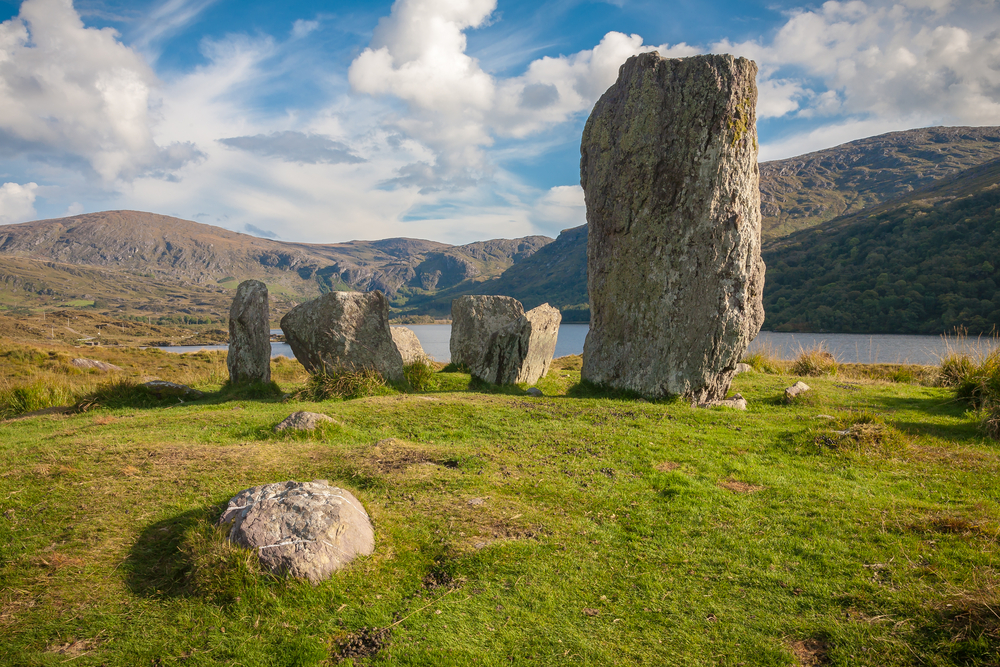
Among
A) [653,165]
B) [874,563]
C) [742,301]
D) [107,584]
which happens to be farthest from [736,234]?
[107,584]

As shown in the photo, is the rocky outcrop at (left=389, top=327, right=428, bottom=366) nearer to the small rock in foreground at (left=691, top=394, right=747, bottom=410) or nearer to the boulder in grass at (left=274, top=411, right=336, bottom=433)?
the boulder in grass at (left=274, top=411, right=336, bottom=433)

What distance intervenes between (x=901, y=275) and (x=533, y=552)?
92363mm

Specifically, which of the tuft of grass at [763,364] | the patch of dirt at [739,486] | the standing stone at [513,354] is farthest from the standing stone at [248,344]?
the tuft of grass at [763,364]

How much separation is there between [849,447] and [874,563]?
3765 millimetres

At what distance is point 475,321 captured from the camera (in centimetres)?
2008

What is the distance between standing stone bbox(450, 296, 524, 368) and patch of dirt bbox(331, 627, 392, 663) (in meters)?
15.4

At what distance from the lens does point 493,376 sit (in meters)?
16.2

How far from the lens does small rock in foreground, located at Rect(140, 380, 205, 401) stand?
1376 cm

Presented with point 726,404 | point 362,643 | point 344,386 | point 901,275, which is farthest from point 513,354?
point 901,275

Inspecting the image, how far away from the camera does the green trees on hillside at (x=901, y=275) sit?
207ft

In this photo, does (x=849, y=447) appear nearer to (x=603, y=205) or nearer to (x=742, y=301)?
(x=742, y=301)

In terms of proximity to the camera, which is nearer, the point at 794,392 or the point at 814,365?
the point at 794,392

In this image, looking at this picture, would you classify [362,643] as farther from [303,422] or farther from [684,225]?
[684,225]

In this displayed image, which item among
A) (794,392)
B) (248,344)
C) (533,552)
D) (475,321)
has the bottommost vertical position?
(533,552)
